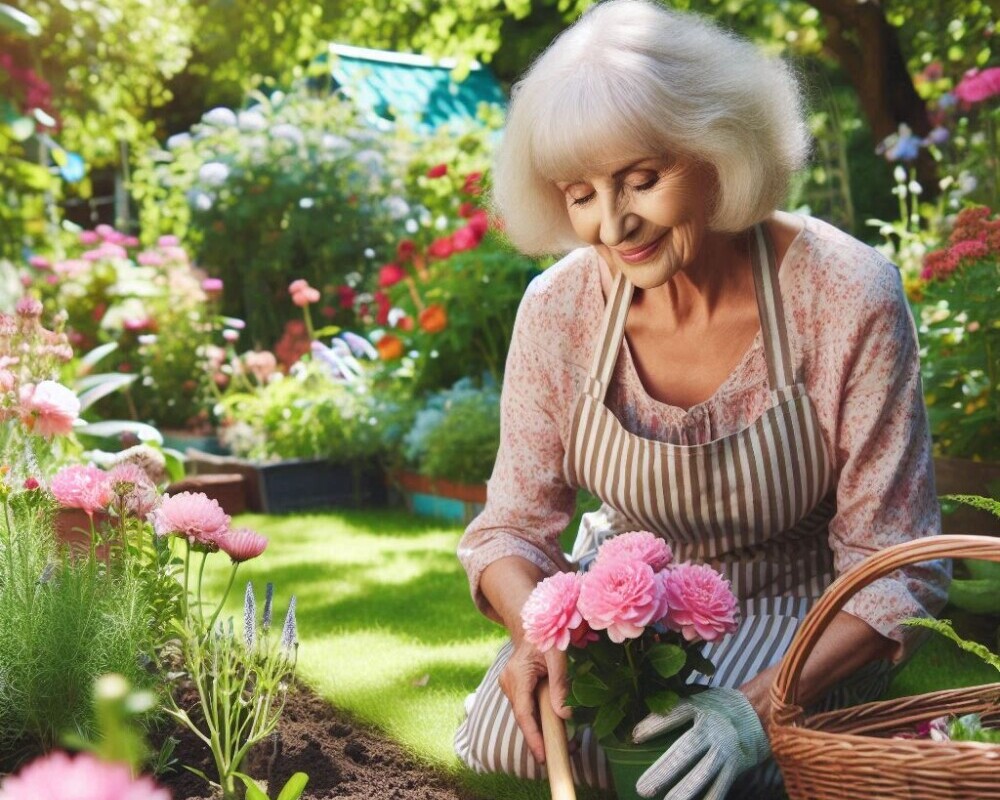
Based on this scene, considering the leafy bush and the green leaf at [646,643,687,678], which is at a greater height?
the leafy bush

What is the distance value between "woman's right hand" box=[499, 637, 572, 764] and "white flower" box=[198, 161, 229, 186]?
24.2 feet

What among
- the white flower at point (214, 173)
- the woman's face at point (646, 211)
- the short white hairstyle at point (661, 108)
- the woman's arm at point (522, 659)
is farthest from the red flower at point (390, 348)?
the woman's face at point (646, 211)

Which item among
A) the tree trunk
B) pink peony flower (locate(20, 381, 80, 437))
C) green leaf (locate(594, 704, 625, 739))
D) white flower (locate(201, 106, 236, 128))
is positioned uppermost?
white flower (locate(201, 106, 236, 128))

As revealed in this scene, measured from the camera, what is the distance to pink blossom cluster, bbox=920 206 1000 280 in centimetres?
330

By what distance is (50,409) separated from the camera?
2.66 m

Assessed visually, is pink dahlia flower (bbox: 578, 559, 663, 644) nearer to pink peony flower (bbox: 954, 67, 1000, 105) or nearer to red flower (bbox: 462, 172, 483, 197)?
pink peony flower (bbox: 954, 67, 1000, 105)

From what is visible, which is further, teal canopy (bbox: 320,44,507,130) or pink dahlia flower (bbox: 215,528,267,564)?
teal canopy (bbox: 320,44,507,130)

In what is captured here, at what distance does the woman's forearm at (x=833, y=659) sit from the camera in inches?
83.4

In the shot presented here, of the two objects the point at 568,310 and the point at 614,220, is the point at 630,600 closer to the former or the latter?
the point at 614,220

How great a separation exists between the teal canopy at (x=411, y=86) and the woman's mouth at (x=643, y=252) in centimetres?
879

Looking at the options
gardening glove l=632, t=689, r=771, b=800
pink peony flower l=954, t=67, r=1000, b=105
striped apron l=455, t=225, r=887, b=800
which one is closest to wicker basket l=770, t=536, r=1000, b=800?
gardening glove l=632, t=689, r=771, b=800

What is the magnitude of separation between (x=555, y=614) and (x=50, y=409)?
→ 4.29ft

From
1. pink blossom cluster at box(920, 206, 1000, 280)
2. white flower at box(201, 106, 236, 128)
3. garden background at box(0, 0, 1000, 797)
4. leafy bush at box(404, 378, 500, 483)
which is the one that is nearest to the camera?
garden background at box(0, 0, 1000, 797)

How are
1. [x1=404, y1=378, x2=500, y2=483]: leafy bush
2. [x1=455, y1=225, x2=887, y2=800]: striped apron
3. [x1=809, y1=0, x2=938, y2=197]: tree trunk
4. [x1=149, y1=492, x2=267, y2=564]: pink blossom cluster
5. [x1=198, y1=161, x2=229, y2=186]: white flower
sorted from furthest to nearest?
[x1=198, y1=161, x2=229, y2=186]: white flower < [x1=809, y1=0, x2=938, y2=197]: tree trunk < [x1=404, y1=378, x2=500, y2=483]: leafy bush < [x1=455, y1=225, x2=887, y2=800]: striped apron < [x1=149, y1=492, x2=267, y2=564]: pink blossom cluster
